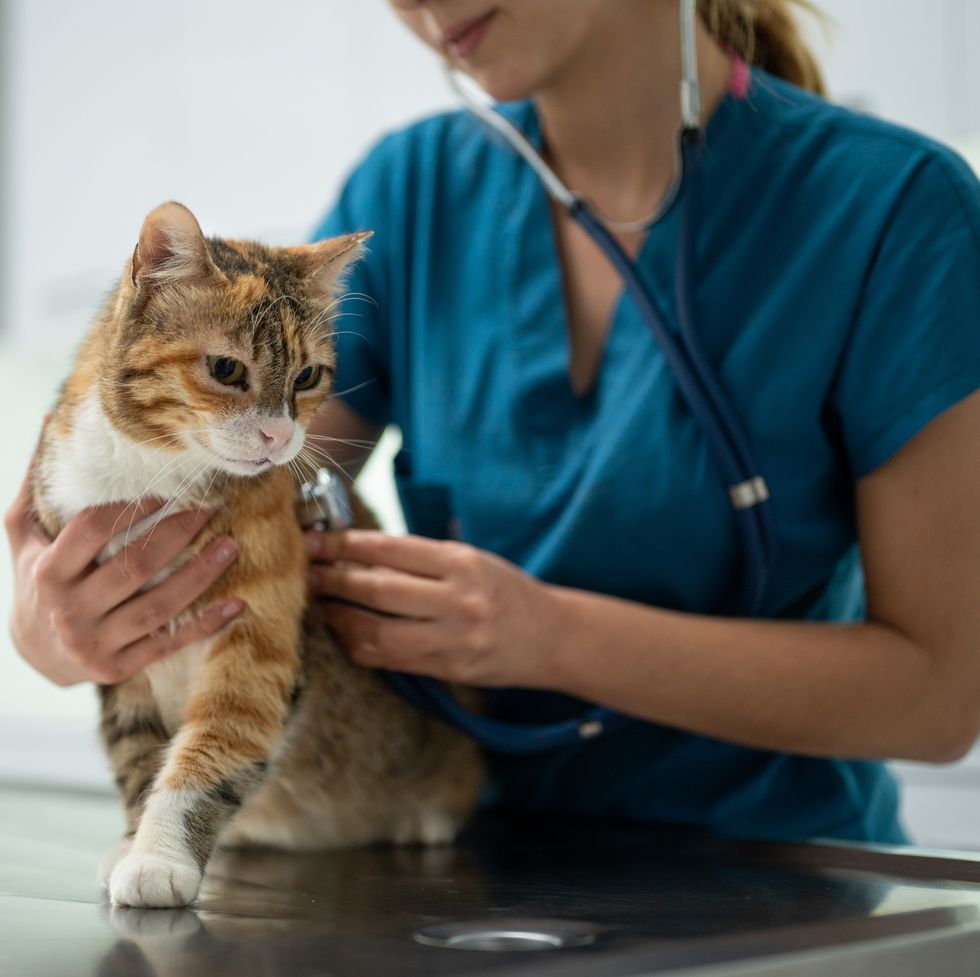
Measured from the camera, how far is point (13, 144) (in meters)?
2.96

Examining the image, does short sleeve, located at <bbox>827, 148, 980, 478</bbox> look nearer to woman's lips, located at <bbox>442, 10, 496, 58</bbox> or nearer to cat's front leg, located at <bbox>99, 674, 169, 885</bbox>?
woman's lips, located at <bbox>442, 10, 496, 58</bbox>

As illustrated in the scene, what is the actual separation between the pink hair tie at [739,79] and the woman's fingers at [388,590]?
1.91 feet

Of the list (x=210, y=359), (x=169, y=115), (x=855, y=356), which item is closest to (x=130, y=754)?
(x=210, y=359)

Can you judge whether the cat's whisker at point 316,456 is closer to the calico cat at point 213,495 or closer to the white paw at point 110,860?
the calico cat at point 213,495

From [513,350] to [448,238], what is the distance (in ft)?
0.57

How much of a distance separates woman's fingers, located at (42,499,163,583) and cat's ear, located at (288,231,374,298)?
23cm

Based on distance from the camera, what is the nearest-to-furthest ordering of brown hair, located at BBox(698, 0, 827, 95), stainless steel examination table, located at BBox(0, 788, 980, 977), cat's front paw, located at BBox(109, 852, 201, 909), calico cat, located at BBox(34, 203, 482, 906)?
stainless steel examination table, located at BBox(0, 788, 980, 977), cat's front paw, located at BBox(109, 852, 201, 909), calico cat, located at BBox(34, 203, 482, 906), brown hair, located at BBox(698, 0, 827, 95)

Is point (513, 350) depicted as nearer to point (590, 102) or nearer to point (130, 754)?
point (590, 102)

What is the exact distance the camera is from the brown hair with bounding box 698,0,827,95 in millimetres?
1223

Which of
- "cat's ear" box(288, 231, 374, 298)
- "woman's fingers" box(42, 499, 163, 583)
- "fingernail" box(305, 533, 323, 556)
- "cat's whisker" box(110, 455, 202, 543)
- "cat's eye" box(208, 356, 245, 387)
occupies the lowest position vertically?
"fingernail" box(305, 533, 323, 556)

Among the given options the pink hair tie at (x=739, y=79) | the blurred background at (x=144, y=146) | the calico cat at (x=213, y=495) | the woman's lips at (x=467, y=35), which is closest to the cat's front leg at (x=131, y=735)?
the calico cat at (x=213, y=495)

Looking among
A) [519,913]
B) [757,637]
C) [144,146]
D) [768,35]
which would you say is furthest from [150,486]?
[144,146]

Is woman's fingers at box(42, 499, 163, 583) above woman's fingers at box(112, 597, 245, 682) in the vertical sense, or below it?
above

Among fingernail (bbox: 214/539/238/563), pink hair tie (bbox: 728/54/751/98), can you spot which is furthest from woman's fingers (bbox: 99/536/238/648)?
pink hair tie (bbox: 728/54/751/98)
